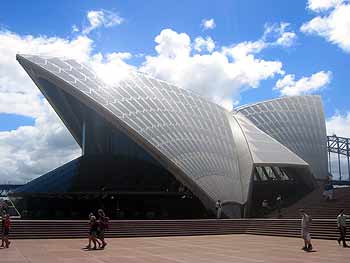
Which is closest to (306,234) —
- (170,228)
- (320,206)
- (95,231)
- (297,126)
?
(95,231)

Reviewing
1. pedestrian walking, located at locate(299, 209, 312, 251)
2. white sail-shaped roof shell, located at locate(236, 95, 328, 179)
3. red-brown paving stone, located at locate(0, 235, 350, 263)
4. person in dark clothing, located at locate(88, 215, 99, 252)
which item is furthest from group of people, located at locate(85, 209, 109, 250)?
white sail-shaped roof shell, located at locate(236, 95, 328, 179)

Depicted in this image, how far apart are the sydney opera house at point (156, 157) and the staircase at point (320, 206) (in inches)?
76.9

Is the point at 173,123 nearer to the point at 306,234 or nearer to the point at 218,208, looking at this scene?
the point at 218,208

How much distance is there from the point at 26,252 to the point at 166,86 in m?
29.3

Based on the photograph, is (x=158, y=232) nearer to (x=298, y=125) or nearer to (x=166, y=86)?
(x=166, y=86)

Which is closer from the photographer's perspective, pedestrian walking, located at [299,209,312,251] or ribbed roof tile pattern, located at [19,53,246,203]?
pedestrian walking, located at [299,209,312,251]

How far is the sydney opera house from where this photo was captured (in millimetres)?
36344

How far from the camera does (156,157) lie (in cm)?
3653

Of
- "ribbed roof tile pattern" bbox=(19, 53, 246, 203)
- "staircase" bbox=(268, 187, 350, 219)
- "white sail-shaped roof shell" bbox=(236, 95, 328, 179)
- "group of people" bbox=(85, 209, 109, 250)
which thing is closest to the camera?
"group of people" bbox=(85, 209, 109, 250)

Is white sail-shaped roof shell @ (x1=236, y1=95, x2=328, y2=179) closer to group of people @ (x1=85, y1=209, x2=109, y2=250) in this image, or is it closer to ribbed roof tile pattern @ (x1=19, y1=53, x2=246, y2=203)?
ribbed roof tile pattern @ (x1=19, y1=53, x2=246, y2=203)

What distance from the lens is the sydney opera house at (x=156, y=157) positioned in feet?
119

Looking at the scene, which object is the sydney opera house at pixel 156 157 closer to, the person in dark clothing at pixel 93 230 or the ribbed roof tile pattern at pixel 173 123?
the ribbed roof tile pattern at pixel 173 123

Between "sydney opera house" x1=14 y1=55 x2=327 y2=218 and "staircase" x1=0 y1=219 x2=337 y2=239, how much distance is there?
207 inches

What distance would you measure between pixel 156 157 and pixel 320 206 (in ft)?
41.1
